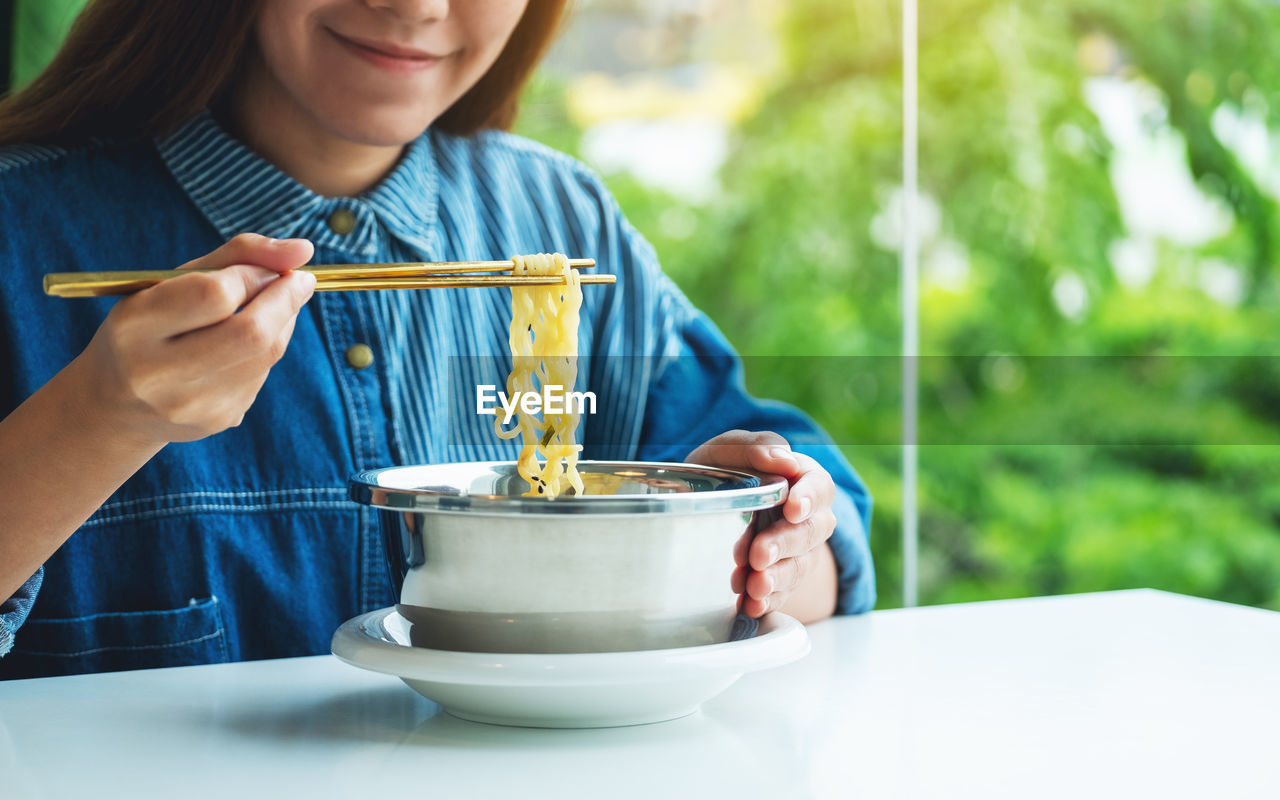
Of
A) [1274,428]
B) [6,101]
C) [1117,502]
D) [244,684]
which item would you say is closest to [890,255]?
[1117,502]

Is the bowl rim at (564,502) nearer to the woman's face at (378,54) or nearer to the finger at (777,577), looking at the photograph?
the finger at (777,577)

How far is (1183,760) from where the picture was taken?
62cm

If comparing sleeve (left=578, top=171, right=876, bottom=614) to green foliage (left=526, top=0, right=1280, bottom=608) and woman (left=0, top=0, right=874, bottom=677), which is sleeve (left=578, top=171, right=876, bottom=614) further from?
green foliage (left=526, top=0, right=1280, bottom=608)

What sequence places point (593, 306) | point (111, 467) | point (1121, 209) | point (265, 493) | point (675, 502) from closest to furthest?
1. point (675, 502)
2. point (111, 467)
3. point (265, 493)
4. point (593, 306)
5. point (1121, 209)

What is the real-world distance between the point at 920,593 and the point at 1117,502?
0.77m

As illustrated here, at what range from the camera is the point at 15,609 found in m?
0.85

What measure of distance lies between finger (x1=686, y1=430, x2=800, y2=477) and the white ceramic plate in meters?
0.15

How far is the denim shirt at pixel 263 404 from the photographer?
1057 millimetres

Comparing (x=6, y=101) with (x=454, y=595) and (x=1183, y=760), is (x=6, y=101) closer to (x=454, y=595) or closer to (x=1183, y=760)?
(x=454, y=595)

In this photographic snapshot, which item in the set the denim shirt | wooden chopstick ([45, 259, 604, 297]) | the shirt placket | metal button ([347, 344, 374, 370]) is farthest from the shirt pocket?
wooden chopstick ([45, 259, 604, 297])

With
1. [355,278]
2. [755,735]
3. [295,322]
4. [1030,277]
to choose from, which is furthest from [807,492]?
[1030,277]

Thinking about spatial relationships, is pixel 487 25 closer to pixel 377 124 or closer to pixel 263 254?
pixel 377 124

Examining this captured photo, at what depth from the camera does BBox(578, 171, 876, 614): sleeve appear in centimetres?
102

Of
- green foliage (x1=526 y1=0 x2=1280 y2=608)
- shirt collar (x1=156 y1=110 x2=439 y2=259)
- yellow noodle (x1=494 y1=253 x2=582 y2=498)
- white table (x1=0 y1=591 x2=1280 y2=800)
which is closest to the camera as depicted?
white table (x1=0 y1=591 x2=1280 y2=800)
